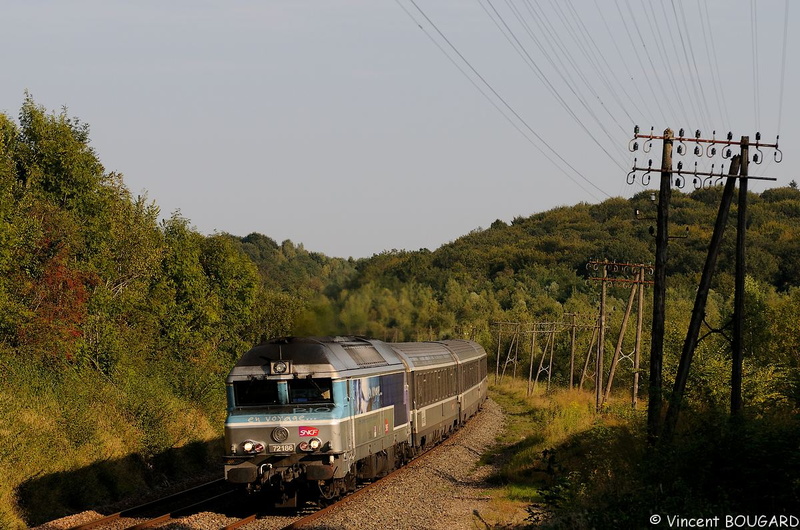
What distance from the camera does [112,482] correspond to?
22.7 m

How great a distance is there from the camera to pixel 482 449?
3362 centimetres

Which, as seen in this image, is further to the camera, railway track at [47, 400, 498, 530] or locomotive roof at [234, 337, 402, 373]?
locomotive roof at [234, 337, 402, 373]

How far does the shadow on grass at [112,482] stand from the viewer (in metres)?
19.9

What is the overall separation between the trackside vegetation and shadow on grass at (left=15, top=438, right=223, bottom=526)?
0.06 meters

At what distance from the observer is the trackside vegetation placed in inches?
664

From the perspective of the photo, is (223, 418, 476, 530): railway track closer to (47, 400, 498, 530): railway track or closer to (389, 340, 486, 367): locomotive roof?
(47, 400, 498, 530): railway track

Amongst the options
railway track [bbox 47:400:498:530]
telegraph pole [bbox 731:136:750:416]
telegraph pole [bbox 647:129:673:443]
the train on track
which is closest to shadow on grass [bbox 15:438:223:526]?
railway track [bbox 47:400:498:530]

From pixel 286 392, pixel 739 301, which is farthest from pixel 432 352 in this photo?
pixel 286 392

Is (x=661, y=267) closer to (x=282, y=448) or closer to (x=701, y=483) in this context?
(x=701, y=483)

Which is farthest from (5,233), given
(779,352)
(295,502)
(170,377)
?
(779,352)

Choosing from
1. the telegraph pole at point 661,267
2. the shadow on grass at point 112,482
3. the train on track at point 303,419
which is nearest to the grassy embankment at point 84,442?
the shadow on grass at point 112,482

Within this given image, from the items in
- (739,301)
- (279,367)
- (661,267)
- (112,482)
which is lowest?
(112,482)

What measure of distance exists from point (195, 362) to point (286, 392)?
1181 inches

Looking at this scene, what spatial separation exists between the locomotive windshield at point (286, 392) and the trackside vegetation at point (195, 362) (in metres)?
4.92
